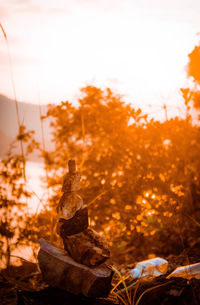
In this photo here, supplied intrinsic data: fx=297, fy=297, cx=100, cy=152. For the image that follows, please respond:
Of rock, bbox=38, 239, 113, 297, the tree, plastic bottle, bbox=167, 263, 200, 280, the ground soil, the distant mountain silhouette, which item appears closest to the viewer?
the ground soil

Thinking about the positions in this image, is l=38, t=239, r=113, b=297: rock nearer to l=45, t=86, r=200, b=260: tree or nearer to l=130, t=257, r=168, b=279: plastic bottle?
l=130, t=257, r=168, b=279: plastic bottle

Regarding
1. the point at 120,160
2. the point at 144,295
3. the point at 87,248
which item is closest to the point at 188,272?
the point at 144,295

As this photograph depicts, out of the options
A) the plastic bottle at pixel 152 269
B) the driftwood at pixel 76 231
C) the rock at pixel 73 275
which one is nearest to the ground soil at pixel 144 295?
the rock at pixel 73 275

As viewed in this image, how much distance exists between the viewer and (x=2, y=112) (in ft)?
14.5

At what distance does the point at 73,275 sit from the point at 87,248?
33 cm

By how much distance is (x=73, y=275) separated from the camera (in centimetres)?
333

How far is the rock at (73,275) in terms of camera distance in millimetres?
3273

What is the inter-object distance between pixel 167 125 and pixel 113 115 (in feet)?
4.53

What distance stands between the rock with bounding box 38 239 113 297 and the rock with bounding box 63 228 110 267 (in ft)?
0.26

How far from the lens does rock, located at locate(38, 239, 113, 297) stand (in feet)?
10.7

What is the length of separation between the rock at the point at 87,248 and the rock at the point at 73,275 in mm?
78

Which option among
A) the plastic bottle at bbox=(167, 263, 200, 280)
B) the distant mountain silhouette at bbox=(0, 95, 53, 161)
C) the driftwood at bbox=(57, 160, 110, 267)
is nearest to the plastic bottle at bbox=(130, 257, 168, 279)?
the plastic bottle at bbox=(167, 263, 200, 280)

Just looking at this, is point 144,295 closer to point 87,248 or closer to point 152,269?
point 87,248

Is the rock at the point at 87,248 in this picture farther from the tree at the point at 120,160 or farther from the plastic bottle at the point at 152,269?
the tree at the point at 120,160
